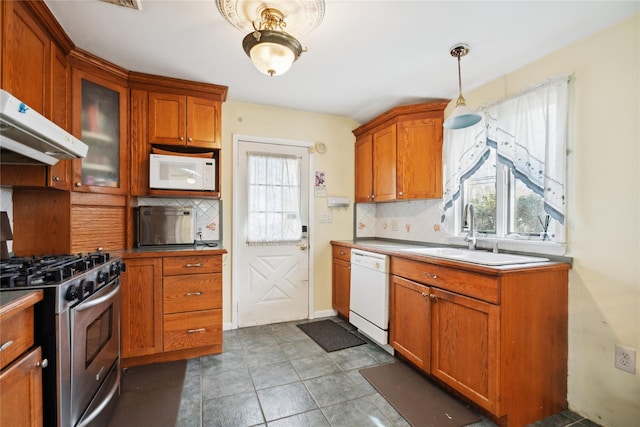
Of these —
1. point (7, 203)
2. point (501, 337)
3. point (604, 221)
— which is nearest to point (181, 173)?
point (7, 203)

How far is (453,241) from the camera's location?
8.91 feet

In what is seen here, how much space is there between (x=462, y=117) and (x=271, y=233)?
2167 mm

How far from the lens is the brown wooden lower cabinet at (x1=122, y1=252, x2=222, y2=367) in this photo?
2.25m

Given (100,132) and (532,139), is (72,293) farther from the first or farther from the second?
(532,139)

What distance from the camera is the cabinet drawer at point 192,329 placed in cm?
234

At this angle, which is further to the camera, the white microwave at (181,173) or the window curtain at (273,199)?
the window curtain at (273,199)

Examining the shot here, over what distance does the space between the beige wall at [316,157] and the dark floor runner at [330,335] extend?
298 mm

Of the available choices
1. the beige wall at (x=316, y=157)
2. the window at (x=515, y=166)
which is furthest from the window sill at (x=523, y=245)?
the beige wall at (x=316, y=157)

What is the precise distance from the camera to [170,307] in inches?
92.1

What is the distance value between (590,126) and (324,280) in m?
2.73

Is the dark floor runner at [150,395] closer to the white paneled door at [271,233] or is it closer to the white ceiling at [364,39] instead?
the white paneled door at [271,233]

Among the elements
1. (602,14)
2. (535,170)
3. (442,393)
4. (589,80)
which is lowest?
(442,393)

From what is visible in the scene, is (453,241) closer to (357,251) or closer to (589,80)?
(357,251)

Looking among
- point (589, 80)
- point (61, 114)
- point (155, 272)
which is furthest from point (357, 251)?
point (61, 114)
